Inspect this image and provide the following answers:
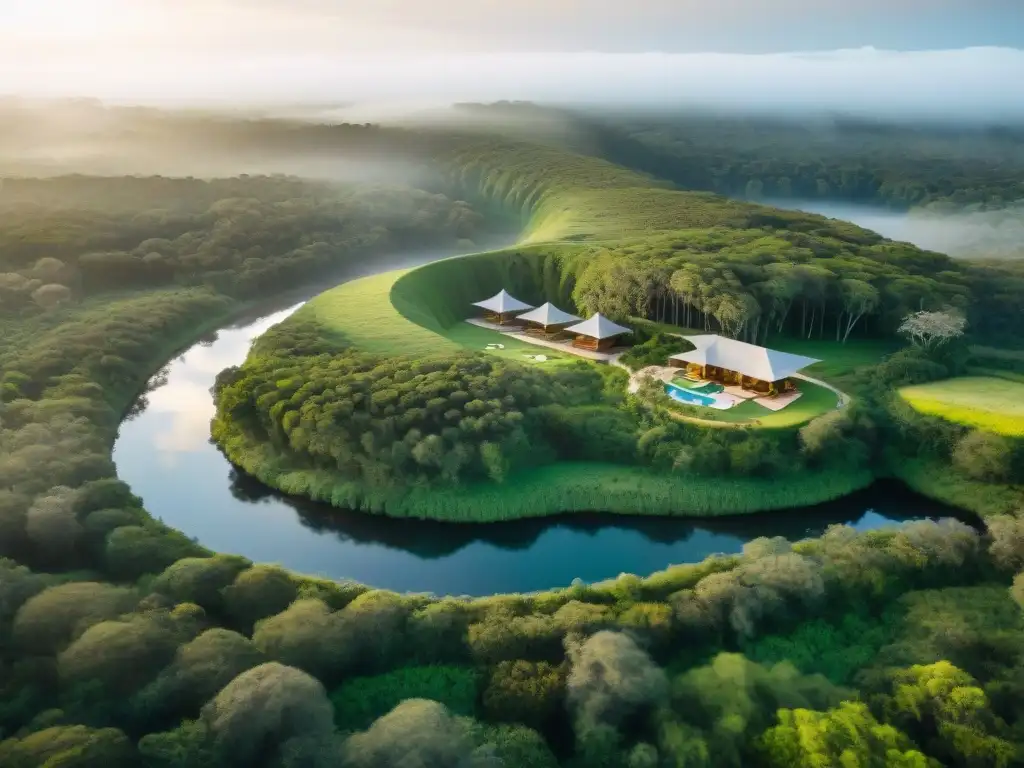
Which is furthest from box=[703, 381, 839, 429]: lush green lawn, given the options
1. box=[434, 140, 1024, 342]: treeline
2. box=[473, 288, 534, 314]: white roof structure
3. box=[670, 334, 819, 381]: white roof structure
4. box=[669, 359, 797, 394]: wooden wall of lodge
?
box=[473, 288, 534, 314]: white roof structure

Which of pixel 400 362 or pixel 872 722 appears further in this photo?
pixel 400 362

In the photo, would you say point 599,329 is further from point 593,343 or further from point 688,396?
point 688,396

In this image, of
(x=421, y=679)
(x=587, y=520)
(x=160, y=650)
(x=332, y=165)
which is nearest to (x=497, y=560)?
(x=587, y=520)

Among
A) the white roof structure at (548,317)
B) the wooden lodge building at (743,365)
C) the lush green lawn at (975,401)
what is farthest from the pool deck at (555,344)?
the lush green lawn at (975,401)

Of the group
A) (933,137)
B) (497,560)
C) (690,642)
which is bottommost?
(497,560)

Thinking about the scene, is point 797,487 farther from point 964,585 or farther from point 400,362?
point 400,362

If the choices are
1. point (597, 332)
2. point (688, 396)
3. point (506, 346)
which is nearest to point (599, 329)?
point (597, 332)

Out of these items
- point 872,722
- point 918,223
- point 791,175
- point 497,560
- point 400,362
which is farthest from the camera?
point 791,175
